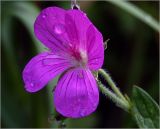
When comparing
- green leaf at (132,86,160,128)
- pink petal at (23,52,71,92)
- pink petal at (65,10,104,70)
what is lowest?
green leaf at (132,86,160,128)

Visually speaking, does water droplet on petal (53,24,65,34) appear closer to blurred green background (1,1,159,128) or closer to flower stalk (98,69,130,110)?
flower stalk (98,69,130,110)

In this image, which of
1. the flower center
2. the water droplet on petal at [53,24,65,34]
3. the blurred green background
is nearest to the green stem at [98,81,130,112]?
the flower center

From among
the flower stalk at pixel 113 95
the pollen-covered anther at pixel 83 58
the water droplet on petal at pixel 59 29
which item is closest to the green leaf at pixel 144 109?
the flower stalk at pixel 113 95

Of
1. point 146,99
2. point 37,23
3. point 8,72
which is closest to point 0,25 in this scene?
point 8,72

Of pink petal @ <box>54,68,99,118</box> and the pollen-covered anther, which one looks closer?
pink petal @ <box>54,68,99,118</box>

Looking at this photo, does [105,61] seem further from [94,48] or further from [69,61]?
[94,48]

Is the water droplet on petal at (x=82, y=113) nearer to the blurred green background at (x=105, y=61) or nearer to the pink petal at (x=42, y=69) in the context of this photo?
the pink petal at (x=42, y=69)

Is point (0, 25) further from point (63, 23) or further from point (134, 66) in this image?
point (63, 23)
